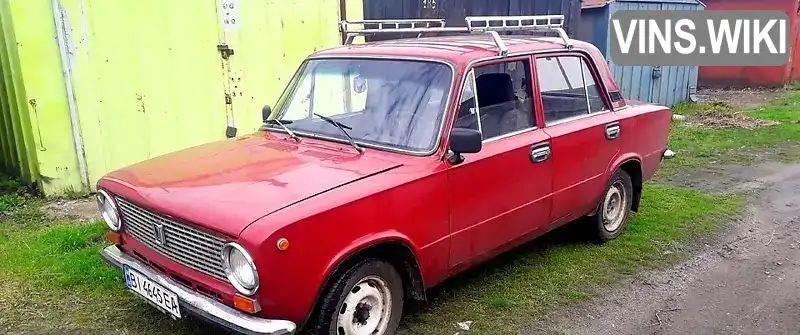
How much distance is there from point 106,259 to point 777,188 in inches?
268

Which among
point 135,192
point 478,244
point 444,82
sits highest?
point 444,82

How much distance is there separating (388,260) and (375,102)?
3.36 ft

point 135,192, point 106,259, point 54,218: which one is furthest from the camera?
point 54,218

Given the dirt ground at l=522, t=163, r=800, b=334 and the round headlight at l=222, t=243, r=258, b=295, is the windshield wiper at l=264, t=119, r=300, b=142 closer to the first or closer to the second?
the round headlight at l=222, t=243, r=258, b=295

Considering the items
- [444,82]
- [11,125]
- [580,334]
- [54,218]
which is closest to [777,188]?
[580,334]

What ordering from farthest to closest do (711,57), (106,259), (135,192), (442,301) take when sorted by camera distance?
(711,57) → (442,301) → (106,259) → (135,192)

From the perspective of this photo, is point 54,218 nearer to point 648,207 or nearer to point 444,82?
point 444,82

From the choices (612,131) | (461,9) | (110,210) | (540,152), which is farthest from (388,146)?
(461,9)

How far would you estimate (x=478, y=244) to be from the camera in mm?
4047

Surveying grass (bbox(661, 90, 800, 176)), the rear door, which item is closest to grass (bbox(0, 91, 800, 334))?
the rear door

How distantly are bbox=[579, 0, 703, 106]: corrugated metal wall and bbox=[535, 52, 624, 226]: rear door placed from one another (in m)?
5.78

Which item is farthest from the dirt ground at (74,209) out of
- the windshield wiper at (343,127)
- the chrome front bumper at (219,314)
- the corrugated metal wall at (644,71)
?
the corrugated metal wall at (644,71)

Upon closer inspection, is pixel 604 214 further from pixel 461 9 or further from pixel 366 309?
pixel 461 9

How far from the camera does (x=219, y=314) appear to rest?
3051 millimetres
